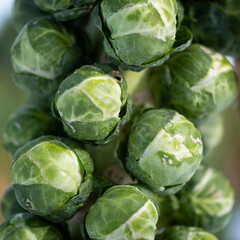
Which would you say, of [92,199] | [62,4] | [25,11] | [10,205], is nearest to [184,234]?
[92,199]

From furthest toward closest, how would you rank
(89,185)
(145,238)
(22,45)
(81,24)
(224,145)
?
1. (224,145)
2. (81,24)
3. (22,45)
4. (89,185)
5. (145,238)

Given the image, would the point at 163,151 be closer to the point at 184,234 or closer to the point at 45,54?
the point at 184,234

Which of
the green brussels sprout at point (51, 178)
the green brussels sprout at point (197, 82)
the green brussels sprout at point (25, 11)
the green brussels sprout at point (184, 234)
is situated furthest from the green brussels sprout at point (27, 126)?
the green brussels sprout at point (184, 234)

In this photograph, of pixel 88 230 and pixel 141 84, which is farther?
pixel 141 84

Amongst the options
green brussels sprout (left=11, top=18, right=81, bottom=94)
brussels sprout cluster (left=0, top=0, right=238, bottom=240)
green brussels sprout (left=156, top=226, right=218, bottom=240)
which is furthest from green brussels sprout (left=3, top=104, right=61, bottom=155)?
green brussels sprout (left=156, top=226, right=218, bottom=240)

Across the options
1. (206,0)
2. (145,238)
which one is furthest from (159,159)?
(206,0)

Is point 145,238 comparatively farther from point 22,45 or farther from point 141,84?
point 22,45

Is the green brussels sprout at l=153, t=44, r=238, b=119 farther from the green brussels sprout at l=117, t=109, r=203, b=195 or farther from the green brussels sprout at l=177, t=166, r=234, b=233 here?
the green brussels sprout at l=177, t=166, r=234, b=233
